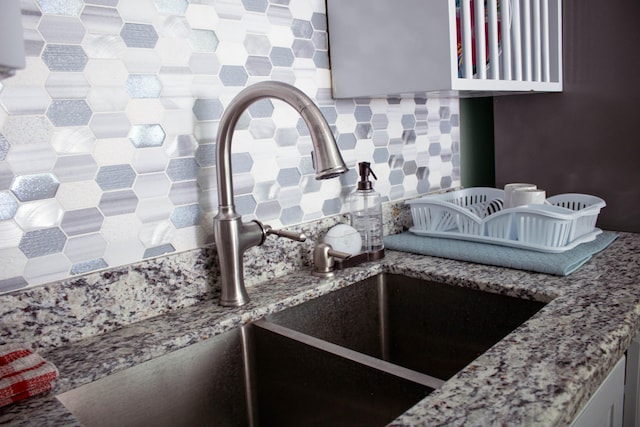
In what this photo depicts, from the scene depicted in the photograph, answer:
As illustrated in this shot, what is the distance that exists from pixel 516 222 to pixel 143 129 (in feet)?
3.14

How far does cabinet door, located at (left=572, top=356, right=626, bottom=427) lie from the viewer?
78 cm

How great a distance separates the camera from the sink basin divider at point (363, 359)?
787mm

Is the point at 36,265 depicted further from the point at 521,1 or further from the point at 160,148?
the point at 521,1

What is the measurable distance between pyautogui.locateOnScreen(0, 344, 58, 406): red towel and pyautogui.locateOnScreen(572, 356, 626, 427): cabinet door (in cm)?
79

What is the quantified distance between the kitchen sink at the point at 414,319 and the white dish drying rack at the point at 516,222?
0.24m

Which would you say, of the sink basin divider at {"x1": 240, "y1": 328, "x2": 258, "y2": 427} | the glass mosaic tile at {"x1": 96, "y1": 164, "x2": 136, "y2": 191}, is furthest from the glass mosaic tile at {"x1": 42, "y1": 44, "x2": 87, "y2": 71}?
the sink basin divider at {"x1": 240, "y1": 328, "x2": 258, "y2": 427}

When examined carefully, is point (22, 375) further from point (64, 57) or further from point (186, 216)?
point (64, 57)

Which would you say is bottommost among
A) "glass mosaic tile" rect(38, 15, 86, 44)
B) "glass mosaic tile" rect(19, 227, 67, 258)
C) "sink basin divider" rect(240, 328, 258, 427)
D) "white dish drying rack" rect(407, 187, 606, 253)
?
"sink basin divider" rect(240, 328, 258, 427)

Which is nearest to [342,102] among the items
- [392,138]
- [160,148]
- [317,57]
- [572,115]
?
[317,57]

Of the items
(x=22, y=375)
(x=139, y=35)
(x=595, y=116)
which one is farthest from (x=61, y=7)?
(x=595, y=116)

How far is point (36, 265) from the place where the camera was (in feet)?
2.93


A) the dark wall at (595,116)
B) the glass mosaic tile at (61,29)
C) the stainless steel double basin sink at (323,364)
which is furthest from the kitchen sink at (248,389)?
the dark wall at (595,116)

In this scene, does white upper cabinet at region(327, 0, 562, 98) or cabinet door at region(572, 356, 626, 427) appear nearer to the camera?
cabinet door at region(572, 356, 626, 427)

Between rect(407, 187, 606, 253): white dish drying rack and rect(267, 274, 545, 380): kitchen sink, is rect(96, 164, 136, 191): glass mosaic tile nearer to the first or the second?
rect(267, 274, 545, 380): kitchen sink
